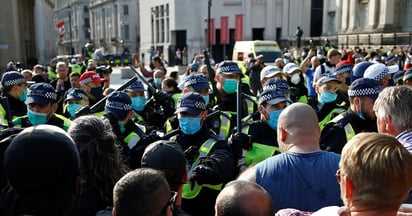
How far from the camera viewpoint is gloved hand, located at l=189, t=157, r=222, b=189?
3453mm

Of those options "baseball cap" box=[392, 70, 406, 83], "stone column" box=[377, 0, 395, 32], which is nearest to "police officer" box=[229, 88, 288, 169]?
"baseball cap" box=[392, 70, 406, 83]

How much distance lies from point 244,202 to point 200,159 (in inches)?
72.4

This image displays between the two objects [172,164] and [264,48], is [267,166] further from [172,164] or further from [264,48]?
[264,48]

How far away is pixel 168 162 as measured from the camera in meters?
2.74

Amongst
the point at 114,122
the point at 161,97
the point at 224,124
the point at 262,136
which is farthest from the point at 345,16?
the point at 114,122

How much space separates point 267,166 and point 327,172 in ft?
1.36

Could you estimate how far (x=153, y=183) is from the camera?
210 centimetres

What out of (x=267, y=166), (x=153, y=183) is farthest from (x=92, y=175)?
(x=267, y=166)

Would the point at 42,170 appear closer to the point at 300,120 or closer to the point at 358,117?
the point at 300,120

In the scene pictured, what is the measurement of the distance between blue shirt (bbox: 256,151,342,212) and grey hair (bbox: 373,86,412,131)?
630mm

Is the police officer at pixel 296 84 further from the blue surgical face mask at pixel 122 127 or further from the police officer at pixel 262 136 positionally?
the blue surgical face mask at pixel 122 127

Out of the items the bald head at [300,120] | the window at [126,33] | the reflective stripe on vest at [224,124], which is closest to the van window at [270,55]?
the reflective stripe on vest at [224,124]

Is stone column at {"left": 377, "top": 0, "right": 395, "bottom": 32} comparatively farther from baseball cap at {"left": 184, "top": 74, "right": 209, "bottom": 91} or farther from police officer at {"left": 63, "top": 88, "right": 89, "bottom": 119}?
police officer at {"left": 63, "top": 88, "right": 89, "bottom": 119}

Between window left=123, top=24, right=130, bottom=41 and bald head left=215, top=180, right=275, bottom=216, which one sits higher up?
window left=123, top=24, right=130, bottom=41
